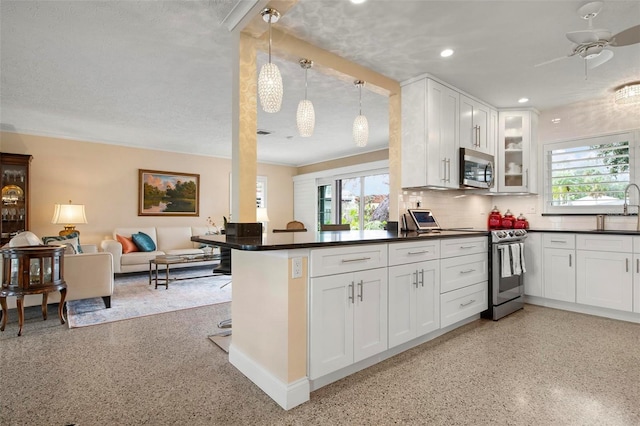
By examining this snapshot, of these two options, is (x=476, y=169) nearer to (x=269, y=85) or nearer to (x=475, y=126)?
(x=475, y=126)

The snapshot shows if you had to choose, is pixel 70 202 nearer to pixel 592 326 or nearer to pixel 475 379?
pixel 475 379

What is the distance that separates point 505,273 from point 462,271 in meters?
0.73

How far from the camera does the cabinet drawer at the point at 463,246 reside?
2.88m

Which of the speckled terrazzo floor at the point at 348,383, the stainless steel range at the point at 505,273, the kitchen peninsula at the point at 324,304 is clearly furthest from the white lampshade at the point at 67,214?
the stainless steel range at the point at 505,273

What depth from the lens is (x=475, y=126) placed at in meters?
4.00

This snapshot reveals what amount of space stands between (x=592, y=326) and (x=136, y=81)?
5268 millimetres

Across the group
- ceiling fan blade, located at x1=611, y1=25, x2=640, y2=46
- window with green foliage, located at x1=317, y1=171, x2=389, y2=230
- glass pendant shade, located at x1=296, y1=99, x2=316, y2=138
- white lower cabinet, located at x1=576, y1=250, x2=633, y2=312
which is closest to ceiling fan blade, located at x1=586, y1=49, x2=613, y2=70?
ceiling fan blade, located at x1=611, y1=25, x2=640, y2=46

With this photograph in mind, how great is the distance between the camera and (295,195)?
884 centimetres

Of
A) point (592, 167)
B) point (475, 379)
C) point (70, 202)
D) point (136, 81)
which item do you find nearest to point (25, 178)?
point (70, 202)

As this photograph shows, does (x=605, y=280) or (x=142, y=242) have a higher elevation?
(x=142, y=242)

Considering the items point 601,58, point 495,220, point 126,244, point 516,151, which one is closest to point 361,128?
point 601,58

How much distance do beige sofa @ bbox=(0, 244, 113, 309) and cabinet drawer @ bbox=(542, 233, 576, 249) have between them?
5.15 meters

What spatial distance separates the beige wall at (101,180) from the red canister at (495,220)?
5.43m

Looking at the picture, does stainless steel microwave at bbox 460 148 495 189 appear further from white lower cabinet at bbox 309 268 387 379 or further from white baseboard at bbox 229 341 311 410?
white baseboard at bbox 229 341 311 410
